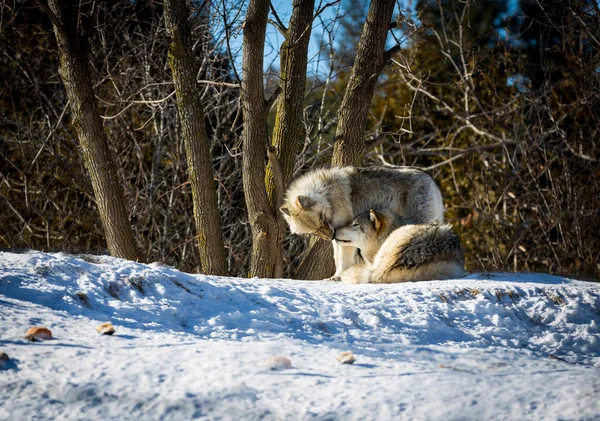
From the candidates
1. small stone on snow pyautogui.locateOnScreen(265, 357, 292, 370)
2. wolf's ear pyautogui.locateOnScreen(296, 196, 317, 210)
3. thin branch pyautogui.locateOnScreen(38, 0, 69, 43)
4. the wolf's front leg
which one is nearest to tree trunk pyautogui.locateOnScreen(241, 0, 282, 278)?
wolf's ear pyautogui.locateOnScreen(296, 196, 317, 210)

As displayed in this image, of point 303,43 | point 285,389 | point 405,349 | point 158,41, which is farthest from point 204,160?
point 158,41

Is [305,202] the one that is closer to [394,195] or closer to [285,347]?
[394,195]

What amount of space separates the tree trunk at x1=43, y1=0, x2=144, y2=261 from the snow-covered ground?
244 cm

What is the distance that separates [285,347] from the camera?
427 cm

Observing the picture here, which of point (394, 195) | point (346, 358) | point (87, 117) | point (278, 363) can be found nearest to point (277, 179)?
point (394, 195)

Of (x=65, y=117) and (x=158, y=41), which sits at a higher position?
(x=158, y=41)

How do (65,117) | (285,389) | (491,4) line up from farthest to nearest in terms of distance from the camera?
(491,4), (65,117), (285,389)

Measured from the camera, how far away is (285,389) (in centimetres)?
357

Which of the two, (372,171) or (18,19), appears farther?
(18,19)

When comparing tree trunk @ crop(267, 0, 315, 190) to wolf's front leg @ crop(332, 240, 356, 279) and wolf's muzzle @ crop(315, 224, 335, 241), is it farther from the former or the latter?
wolf's front leg @ crop(332, 240, 356, 279)

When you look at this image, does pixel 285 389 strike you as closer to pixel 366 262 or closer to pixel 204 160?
pixel 366 262

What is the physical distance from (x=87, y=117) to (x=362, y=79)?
11.4 feet

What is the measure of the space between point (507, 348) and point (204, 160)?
4.27m

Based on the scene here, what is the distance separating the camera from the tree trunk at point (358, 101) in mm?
8117
